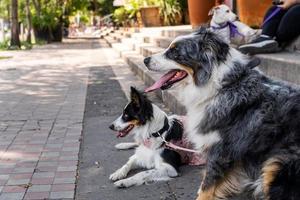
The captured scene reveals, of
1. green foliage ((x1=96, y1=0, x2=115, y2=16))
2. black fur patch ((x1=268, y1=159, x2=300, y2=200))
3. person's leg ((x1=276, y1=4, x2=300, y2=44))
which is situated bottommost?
black fur patch ((x1=268, y1=159, x2=300, y2=200))

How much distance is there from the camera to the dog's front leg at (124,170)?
202 inches

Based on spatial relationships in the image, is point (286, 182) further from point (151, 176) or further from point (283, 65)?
point (283, 65)

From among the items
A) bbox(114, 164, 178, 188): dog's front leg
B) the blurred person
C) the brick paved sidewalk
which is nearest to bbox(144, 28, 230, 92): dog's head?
bbox(114, 164, 178, 188): dog's front leg

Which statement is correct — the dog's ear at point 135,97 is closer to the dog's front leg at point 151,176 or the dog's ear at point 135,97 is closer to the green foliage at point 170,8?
the dog's front leg at point 151,176

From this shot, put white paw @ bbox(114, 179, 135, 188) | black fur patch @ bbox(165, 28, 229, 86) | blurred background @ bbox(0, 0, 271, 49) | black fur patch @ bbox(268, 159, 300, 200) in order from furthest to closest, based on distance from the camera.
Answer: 1. blurred background @ bbox(0, 0, 271, 49)
2. white paw @ bbox(114, 179, 135, 188)
3. black fur patch @ bbox(165, 28, 229, 86)
4. black fur patch @ bbox(268, 159, 300, 200)

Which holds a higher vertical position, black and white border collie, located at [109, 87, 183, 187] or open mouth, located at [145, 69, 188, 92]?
open mouth, located at [145, 69, 188, 92]

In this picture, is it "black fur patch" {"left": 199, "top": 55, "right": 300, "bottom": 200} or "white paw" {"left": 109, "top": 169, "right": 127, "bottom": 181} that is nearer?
"black fur patch" {"left": 199, "top": 55, "right": 300, "bottom": 200}

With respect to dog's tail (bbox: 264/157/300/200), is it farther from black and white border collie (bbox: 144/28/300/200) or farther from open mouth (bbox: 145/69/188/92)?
open mouth (bbox: 145/69/188/92)

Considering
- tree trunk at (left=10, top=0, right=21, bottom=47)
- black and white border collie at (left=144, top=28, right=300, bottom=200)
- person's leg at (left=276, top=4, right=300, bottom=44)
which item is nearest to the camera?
black and white border collie at (left=144, top=28, right=300, bottom=200)

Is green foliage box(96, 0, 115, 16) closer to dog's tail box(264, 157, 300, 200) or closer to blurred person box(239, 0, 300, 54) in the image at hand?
blurred person box(239, 0, 300, 54)

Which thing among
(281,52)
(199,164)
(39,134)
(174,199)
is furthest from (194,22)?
(174,199)

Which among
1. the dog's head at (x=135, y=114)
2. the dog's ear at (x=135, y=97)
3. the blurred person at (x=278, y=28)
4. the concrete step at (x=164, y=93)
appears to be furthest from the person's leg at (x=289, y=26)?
the dog's ear at (x=135, y=97)

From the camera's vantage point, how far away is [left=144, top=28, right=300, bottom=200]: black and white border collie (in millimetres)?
3521

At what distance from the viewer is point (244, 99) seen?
3734 mm
